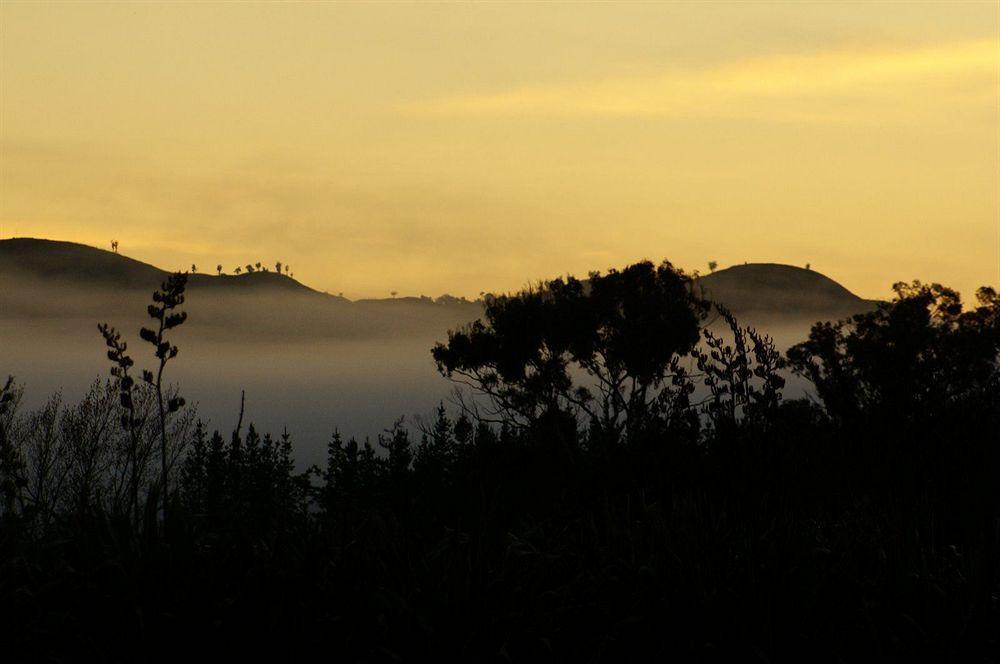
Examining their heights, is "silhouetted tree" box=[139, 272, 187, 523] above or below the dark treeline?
A: above

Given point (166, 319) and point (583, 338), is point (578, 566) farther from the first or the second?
point (583, 338)

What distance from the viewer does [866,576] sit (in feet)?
25.6

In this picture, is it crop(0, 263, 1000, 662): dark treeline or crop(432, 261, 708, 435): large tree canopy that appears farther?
crop(432, 261, 708, 435): large tree canopy

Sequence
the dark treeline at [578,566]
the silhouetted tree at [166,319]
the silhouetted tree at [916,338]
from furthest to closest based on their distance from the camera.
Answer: the silhouetted tree at [916,338] < the silhouetted tree at [166,319] < the dark treeline at [578,566]

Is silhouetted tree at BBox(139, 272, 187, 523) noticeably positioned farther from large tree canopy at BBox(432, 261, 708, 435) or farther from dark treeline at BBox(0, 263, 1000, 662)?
large tree canopy at BBox(432, 261, 708, 435)

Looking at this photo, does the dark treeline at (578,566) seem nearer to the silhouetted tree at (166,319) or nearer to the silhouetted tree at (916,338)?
the silhouetted tree at (166,319)

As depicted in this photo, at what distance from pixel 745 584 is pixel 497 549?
1.78m

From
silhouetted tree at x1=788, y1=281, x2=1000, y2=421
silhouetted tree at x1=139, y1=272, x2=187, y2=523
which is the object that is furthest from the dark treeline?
silhouetted tree at x1=788, y1=281, x2=1000, y2=421

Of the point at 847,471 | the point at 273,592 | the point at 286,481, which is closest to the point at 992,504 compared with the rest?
the point at 847,471

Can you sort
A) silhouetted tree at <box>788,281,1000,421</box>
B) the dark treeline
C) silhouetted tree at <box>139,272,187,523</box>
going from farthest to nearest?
silhouetted tree at <box>788,281,1000,421</box> < silhouetted tree at <box>139,272,187,523</box> < the dark treeline

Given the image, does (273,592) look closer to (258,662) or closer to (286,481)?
(258,662)

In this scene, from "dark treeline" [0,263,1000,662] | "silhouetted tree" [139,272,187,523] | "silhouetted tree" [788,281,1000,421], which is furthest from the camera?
"silhouetted tree" [788,281,1000,421]

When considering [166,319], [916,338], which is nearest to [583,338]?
[916,338]

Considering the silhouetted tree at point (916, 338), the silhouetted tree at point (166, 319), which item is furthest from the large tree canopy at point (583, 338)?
the silhouetted tree at point (166, 319)
